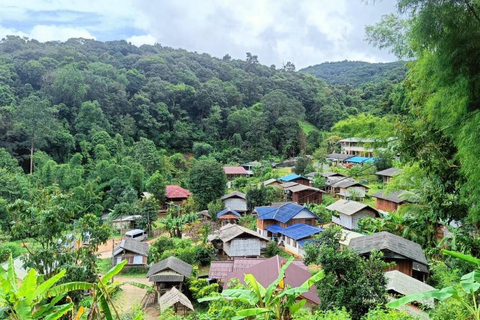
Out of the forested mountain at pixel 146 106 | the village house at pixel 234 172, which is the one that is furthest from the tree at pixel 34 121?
the village house at pixel 234 172

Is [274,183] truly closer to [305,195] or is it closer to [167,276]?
[305,195]

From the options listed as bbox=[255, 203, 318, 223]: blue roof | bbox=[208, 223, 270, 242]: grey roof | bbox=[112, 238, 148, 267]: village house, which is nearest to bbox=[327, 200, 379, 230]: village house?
bbox=[255, 203, 318, 223]: blue roof

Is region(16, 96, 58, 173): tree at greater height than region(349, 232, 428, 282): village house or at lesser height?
greater

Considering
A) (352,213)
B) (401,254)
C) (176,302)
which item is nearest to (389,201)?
(352,213)

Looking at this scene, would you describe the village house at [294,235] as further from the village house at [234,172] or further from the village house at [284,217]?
the village house at [234,172]

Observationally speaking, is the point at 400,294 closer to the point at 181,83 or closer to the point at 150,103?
the point at 150,103

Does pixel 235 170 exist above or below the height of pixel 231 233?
above

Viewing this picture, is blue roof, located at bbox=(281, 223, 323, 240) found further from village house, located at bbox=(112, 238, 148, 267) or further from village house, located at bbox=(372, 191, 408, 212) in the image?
village house, located at bbox=(112, 238, 148, 267)
